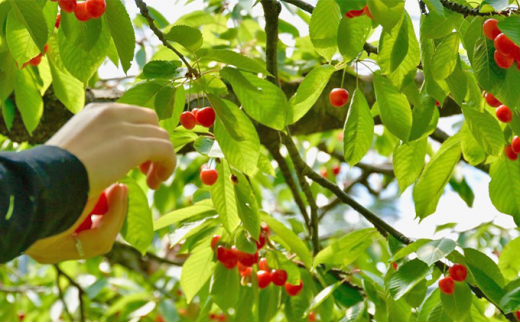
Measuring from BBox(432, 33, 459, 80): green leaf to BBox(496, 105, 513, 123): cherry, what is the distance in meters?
0.35

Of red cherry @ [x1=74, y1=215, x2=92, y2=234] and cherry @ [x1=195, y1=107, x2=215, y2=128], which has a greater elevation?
red cherry @ [x1=74, y1=215, x2=92, y2=234]

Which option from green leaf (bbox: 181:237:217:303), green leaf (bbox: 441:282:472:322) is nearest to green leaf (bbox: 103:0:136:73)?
green leaf (bbox: 181:237:217:303)

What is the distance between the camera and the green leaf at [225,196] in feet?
5.03

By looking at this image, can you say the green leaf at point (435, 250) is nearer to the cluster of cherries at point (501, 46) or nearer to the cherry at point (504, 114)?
the cherry at point (504, 114)

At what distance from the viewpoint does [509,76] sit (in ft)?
3.92

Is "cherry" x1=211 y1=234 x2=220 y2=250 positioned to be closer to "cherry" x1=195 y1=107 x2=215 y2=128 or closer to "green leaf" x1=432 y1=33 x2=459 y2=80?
"cherry" x1=195 y1=107 x2=215 y2=128

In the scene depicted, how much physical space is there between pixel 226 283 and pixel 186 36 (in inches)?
29.7

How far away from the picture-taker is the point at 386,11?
→ 1053 mm

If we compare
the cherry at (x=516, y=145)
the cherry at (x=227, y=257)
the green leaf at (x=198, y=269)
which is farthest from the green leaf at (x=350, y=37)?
the green leaf at (x=198, y=269)

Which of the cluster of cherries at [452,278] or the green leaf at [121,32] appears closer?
the green leaf at [121,32]

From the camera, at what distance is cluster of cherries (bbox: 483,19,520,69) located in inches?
44.5

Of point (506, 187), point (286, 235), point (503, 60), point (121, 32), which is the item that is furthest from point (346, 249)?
point (121, 32)

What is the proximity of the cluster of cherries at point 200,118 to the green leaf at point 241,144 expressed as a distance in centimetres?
2

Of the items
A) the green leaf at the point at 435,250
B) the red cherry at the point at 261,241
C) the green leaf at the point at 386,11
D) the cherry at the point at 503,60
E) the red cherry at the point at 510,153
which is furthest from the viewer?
the red cherry at the point at 261,241
